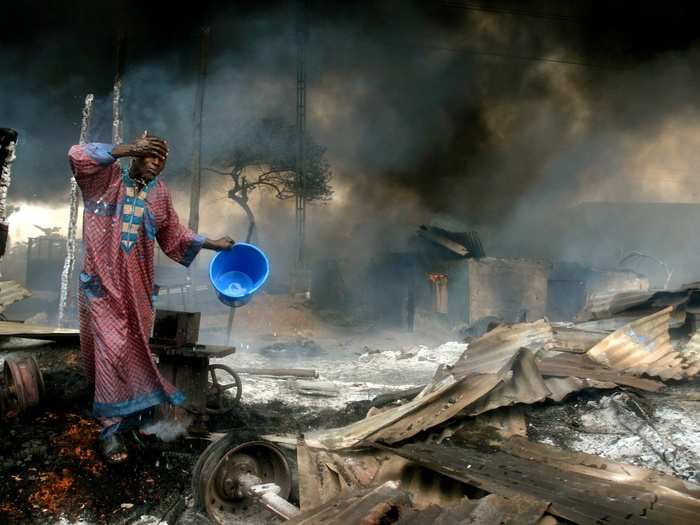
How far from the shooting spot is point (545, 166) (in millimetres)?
26984

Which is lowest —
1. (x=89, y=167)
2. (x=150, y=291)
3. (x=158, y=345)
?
(x=158, y=345)

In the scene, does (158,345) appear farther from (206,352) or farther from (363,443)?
(363,443)

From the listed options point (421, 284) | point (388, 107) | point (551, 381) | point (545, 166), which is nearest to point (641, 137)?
point (545, 166)

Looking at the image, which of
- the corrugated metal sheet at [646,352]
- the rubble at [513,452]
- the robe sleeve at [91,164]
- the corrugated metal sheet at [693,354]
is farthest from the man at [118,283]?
the corrugated metal sheet at [693,354]

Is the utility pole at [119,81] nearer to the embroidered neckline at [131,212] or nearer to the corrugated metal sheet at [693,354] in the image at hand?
the embroidered neckline at [131,212]

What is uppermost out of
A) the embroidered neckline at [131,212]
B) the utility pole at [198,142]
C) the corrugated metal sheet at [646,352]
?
the utility pole at [198,142]

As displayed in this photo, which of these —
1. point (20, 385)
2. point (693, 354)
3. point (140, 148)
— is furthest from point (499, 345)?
point (20, 385)

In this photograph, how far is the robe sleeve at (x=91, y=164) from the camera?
3.27m

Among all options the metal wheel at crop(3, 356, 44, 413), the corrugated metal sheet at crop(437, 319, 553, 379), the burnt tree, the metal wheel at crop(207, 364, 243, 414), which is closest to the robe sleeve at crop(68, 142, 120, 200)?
the metal wheel at crop(3, 356, 44, 413)

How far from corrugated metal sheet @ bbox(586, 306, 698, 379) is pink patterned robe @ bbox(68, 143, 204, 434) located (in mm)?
4036

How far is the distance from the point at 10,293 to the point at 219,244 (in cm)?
635

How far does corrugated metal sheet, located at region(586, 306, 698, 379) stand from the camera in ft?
15.3

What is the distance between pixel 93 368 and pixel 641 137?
29369 mm

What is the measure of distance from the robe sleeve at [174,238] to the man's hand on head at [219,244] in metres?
0.05
